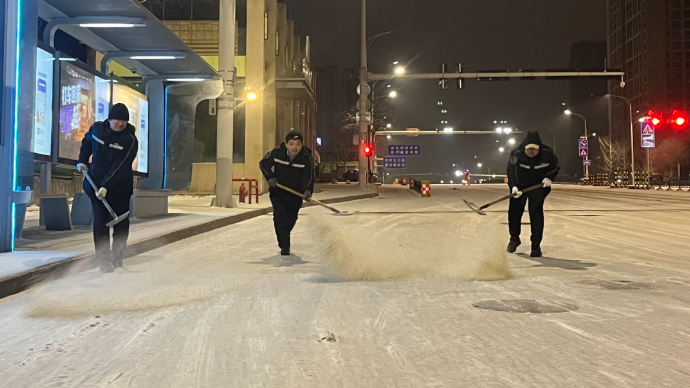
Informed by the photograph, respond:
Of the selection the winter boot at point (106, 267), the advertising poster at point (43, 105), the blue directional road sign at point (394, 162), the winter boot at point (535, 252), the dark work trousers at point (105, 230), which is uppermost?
the blue directional road sign at point (394, 162)

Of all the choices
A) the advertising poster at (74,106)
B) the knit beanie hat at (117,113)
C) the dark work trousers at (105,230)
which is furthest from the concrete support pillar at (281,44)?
the dark work trousers at (105,230)

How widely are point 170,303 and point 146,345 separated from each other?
1.56 metres

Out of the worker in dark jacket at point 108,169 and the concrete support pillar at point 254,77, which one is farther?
the concrete support pillar at point 254,77

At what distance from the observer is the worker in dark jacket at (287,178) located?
9.67 m

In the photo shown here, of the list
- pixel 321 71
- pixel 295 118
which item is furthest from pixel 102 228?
pixel 321 71

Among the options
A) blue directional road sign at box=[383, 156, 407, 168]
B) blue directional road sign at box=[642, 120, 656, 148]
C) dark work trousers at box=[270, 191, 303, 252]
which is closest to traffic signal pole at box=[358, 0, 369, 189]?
blue directional road sign at box=[642, 120, 656, 148]

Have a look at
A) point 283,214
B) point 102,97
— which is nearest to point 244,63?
point 102,97

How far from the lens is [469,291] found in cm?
Result: 662

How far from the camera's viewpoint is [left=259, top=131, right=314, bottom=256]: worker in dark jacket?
9672mm

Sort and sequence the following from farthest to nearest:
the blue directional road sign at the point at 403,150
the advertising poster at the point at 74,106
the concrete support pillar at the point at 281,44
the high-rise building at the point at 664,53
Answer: the high-rise building at the point at 664,53, the blue directional road sign at the point at 403,150, the concrete support pillar at the point at 281,44, the advertising poster at the point at 74,106

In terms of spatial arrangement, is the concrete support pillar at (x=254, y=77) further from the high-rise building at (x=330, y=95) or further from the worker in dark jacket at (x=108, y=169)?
the high-rise building at (x=330, y=95)

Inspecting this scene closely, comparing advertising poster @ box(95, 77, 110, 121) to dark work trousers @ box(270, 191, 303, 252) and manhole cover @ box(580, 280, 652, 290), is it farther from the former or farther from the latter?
manhole cover @ box(580, 280, 652, 290)

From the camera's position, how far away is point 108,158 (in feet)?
25.9

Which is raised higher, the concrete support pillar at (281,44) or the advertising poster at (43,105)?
the concrete support pillar at (281,44)
